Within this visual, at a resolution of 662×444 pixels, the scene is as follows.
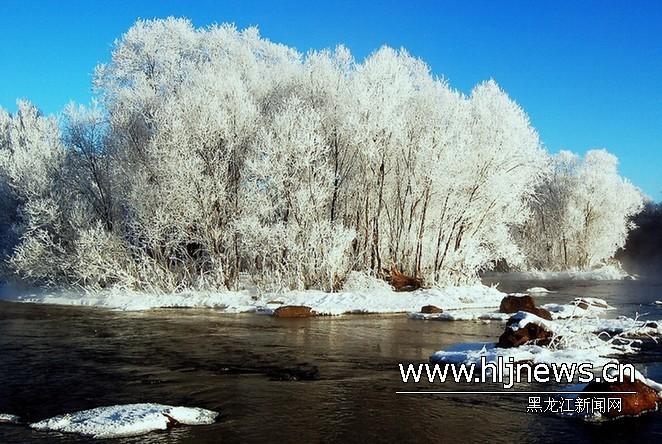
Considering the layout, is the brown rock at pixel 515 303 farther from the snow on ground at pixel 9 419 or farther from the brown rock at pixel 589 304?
the snow on ground at pixel 9 419

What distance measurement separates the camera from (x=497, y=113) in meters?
42.3

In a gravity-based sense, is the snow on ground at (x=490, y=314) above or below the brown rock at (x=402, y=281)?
below

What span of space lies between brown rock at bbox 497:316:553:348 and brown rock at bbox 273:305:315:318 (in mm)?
12834

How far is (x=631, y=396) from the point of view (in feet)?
41.9

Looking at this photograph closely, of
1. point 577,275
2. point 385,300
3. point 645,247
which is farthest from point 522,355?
point 645,247

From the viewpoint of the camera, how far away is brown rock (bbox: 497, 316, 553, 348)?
18453 mm

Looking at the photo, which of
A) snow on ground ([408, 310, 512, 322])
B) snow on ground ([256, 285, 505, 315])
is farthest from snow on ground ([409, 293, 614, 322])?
snow on ground ([256, 285, 505, 315])

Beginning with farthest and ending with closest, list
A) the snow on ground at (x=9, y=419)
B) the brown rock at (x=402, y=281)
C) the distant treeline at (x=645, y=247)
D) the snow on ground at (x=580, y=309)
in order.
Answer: the distant treeline at (x=645, y=247) < the brown rock at (x=402, y=281) < the snow on ground at (x=580, y=309) < the snow on ground at (x=9, y=419)

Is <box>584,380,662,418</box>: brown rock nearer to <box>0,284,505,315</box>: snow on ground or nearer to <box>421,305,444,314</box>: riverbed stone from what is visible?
<box>421,305,444,314</box>: riverbed stone

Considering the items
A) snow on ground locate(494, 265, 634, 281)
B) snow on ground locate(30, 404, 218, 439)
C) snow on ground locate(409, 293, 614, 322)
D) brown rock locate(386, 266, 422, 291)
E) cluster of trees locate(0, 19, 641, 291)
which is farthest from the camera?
snow on ground locate(494, 265, 634, 281)

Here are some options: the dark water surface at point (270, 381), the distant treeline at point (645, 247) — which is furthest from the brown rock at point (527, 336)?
the distant treeline at point (645, 247)

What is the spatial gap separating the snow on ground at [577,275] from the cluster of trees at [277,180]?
22269 millimetres

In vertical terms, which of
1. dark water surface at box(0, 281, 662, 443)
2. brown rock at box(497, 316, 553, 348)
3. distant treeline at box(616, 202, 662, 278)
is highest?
distant treeline at box(616, 202, 662, 278)

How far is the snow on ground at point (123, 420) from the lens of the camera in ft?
37.5
